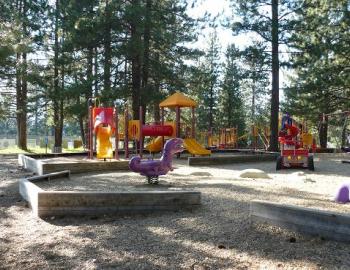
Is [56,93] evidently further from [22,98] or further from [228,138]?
[228,138]

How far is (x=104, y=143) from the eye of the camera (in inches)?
548

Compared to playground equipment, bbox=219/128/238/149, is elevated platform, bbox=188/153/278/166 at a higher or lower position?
lower

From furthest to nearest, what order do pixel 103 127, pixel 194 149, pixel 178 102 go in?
pixel 178 102 < pixel 194 149 < pixel 103 127

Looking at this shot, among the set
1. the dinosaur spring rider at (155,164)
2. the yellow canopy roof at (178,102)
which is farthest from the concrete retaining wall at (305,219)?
the yellow canopy roof at (178,102)

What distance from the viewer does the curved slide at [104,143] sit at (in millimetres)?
13640

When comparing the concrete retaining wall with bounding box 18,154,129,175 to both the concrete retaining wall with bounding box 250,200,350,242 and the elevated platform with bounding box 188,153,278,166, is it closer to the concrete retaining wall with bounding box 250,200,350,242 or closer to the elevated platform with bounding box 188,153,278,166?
the elevated platform with bounding box 188,153,278,166

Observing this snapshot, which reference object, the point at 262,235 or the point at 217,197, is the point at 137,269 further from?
the point at 217,197

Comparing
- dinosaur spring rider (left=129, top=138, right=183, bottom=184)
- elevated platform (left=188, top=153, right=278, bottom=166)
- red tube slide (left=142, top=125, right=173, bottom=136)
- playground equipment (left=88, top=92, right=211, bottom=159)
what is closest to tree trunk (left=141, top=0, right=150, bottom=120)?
playground equipment (left=88, top=92, right=211, bottom=159)

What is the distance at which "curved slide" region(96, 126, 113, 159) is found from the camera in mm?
13640

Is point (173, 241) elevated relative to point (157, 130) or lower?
lower

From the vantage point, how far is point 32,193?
679cm

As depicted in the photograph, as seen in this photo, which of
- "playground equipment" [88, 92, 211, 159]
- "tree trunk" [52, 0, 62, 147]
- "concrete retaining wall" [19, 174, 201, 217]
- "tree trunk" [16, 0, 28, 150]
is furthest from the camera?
"tree trunk" [16, 0, 28, 150]

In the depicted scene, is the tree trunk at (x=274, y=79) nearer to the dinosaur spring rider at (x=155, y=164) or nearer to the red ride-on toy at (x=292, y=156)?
the red ride-on toy at (x=292, y=156)

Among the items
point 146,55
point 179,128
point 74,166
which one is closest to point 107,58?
point 146,55
